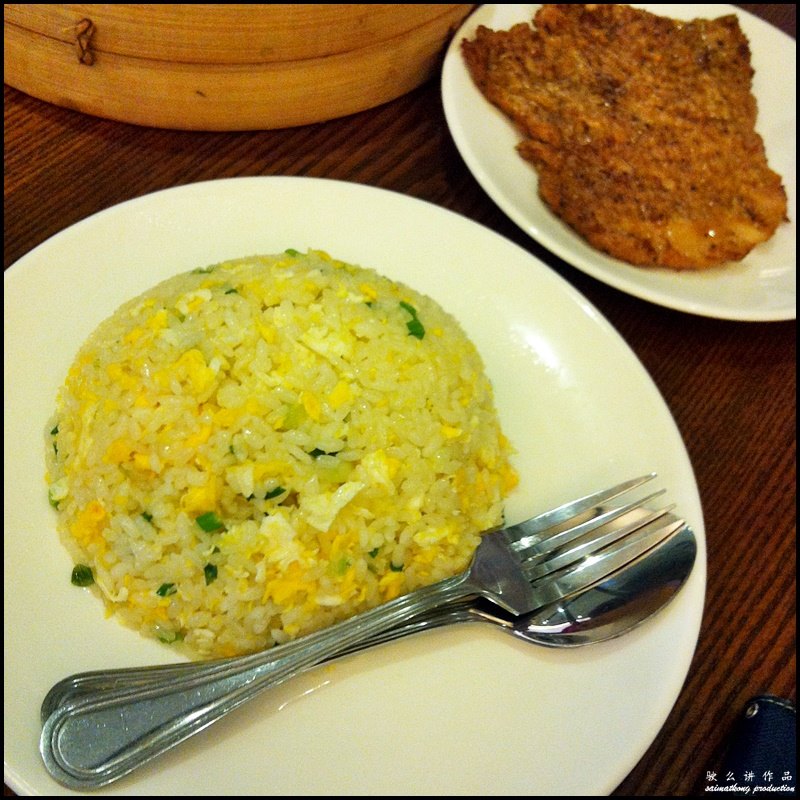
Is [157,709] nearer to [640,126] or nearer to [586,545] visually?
[586,545]

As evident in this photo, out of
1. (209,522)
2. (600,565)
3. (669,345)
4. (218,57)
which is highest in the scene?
(218,57)

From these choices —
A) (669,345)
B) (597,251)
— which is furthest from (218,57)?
(669,345)

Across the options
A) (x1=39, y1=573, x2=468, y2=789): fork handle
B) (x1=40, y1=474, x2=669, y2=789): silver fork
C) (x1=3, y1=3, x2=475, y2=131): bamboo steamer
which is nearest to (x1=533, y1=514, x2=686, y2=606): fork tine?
(x1=40, y1=474, x2=669, y2=789): silver fork

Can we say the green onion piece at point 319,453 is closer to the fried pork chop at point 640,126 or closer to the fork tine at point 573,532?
the fork tine at point 573,532

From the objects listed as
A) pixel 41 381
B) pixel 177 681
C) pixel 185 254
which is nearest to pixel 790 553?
pixel 177 681

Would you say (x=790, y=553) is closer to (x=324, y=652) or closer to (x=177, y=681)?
(x=324, y=652)

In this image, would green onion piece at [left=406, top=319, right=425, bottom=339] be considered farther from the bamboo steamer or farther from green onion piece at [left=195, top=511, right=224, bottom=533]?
the bamboo steamer
